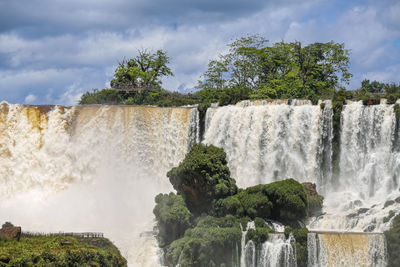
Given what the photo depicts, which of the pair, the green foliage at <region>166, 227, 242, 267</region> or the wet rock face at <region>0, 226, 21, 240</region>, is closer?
the wet rock face at <region>0, 226, 21, 240</region>

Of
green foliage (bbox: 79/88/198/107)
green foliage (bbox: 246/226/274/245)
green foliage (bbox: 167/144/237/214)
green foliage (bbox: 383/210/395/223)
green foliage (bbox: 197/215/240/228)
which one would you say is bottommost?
green foliage (bbox: 246/226/274/245)

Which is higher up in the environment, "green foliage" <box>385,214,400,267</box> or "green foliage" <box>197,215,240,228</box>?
"green foliage" <box>197,215,240,228</box>

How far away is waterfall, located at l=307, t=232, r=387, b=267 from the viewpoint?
3738 cm

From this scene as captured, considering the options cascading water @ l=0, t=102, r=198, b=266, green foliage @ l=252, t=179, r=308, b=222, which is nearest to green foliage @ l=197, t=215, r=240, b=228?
green foliage @ l=252, t=179, r=308, b=222

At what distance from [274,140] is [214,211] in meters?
8.51

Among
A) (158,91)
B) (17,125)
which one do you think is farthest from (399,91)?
(158,91)

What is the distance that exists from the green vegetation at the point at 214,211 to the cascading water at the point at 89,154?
759 centimetres

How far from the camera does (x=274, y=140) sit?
167ft

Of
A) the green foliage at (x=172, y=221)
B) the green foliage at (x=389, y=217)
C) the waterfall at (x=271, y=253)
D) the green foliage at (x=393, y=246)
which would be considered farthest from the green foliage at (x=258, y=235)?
the green foliage at (x=393, y=246)

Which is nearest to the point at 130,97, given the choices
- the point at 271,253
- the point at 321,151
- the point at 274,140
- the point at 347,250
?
the point at 274,140

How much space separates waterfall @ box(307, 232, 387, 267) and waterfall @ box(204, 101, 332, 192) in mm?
10322

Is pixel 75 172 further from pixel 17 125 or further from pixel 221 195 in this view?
pixel 221 195

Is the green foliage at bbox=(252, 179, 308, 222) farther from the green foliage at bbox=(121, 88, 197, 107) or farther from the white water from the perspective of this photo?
the green foliage at bbox=(121, 88, 197, 107)

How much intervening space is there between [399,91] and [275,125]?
8592mm
